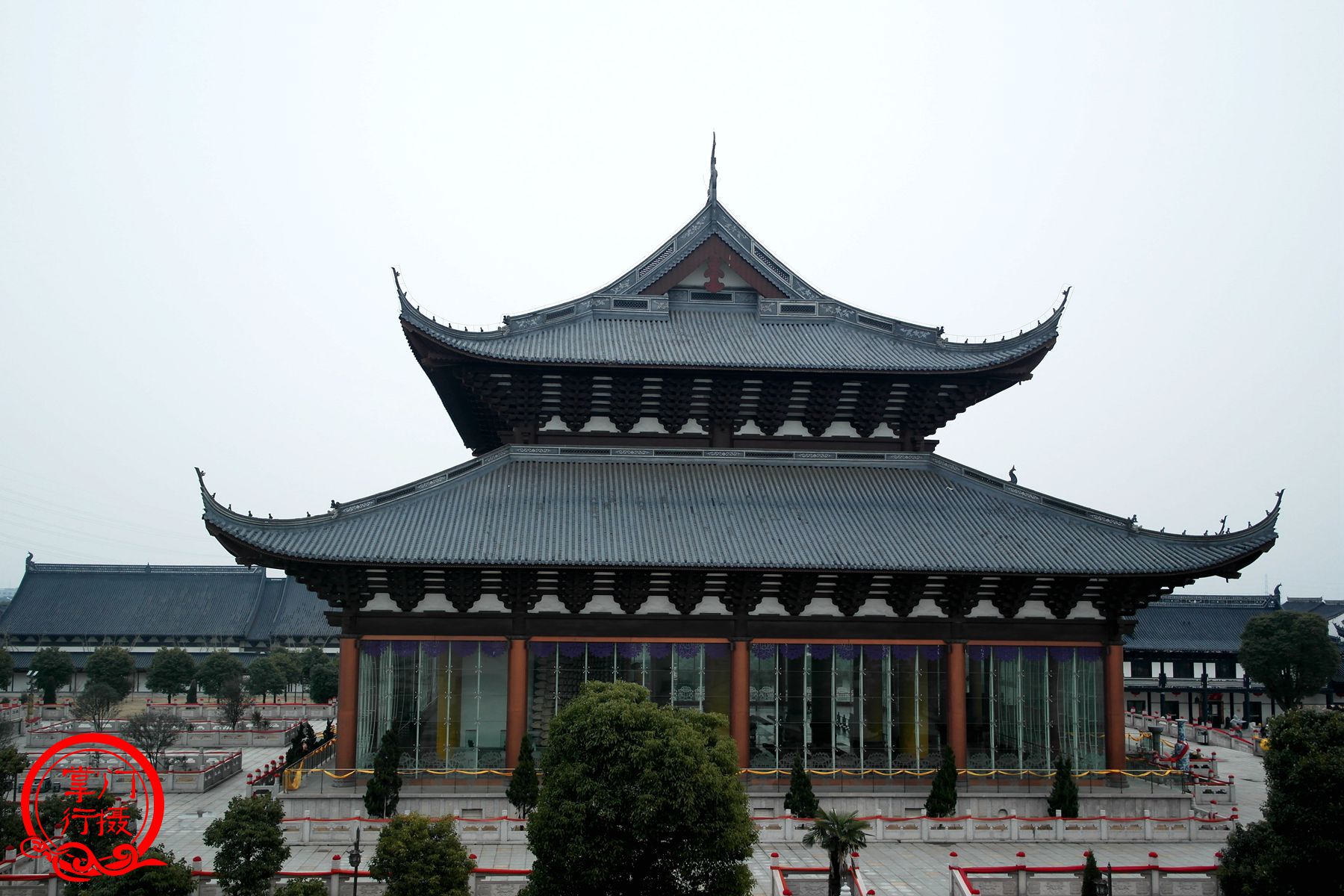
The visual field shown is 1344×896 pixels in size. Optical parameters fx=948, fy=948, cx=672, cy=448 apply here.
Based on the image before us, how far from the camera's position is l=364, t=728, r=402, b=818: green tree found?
83.5 ft

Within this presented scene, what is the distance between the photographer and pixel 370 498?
29.5 m

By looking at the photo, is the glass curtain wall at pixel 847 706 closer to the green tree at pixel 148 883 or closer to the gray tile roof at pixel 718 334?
the gray tile roof at pixel 718 334

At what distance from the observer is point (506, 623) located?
28.7 metres

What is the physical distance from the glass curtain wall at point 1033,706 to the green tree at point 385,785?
1700cm

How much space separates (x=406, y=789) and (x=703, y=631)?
9791mm

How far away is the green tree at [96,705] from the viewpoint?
1847 inches

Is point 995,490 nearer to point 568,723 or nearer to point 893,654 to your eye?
point 893,654

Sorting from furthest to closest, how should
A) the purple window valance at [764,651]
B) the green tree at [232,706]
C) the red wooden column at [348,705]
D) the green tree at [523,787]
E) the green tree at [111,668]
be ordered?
the green tree at [111,668] → the green tree at [232,706] → the purple window valance at [764,651] → the red wooden column at [348,705] → the green tree at [523,787]

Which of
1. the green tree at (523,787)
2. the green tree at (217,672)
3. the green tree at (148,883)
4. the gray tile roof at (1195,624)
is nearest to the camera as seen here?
the green tree at (148,883)

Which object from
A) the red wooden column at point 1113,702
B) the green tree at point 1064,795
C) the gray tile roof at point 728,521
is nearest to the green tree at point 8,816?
the gray tile roof at point 728,521

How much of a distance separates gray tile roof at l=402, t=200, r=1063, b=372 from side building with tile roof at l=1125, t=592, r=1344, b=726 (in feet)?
124

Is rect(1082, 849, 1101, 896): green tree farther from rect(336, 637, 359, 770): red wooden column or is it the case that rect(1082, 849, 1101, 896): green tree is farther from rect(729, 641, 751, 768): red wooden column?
rect(336, 637, 359, 770): red wooden column

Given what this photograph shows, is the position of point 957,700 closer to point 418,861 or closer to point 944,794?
point 944,794

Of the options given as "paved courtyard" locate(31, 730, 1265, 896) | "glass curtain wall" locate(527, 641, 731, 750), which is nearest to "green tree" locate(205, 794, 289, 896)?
"paved courtyard" locate(31, 730, 1265, 896)
